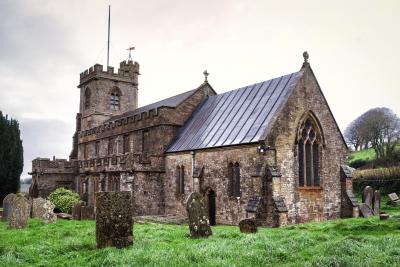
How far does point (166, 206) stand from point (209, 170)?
5196 millimetres

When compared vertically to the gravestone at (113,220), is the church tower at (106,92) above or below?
above

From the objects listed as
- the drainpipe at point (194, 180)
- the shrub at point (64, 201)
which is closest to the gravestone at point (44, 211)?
the shrub at point (64, 201)

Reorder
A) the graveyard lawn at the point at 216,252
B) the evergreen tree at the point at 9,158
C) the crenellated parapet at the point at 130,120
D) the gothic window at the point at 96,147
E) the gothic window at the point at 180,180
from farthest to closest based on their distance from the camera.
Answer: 1. the evergreen tree at the point at 9,158
2. the gothic window at the point at 96,147
3. the crenellated parapet at the point at 130,120
4. the gothic window at the point at 180,180
5. the graveyard lawn at the point at 216,252

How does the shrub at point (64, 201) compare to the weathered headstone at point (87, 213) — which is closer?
the weathered headstone at point (87, 213)

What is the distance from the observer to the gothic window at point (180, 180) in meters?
24.8

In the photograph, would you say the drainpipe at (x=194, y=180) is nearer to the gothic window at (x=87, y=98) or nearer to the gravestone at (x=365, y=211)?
the gravestone at (x=365, y=211)

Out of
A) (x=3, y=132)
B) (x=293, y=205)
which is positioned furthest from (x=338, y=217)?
(x=3, y=132)

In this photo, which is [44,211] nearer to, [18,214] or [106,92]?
[18,214]

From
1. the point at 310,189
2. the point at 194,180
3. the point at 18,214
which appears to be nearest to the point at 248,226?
the point at 310,189

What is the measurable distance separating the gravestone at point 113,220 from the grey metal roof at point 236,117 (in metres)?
9.80

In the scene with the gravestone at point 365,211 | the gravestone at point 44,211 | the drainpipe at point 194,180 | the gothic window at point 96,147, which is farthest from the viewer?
the gothic window at point 96,147

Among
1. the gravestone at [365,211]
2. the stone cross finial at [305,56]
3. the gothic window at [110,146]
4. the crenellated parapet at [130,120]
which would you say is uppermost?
the stone cross finial at [305,56]

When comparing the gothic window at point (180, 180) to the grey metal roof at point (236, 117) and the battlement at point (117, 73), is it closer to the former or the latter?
the grey metal roof at point (236, 117)

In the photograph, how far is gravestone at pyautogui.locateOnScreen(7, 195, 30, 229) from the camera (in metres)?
16.1
